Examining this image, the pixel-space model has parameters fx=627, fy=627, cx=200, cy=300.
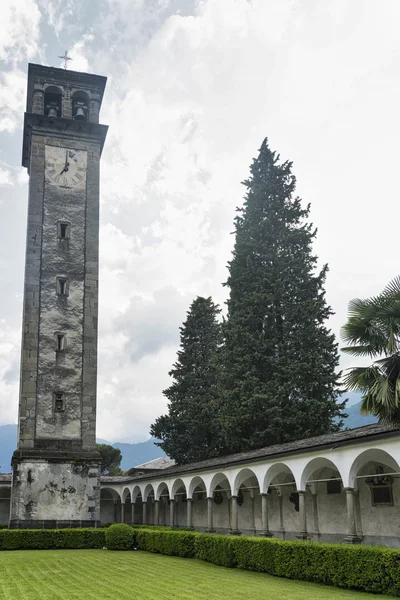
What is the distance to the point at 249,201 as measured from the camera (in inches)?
1586

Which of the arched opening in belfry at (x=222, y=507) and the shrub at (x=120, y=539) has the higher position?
the arched opening in belfry at (x=222, y=507)

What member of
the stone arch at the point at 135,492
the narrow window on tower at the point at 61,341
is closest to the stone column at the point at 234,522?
the narrow window on tower at the point at 61,341

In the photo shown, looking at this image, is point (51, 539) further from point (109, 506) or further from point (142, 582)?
point (109, 506)

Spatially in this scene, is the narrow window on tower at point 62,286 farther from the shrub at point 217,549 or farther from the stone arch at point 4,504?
the shrub at point 217,549

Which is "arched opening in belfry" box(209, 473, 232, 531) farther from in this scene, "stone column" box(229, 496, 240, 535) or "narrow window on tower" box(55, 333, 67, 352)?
"narrow window on tower" box(55, 333, 67, 352)

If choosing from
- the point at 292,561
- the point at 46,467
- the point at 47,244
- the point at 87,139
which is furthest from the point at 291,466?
the point at 87,139

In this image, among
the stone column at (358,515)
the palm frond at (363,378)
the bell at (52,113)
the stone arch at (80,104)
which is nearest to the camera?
the palm frond at (363,378)

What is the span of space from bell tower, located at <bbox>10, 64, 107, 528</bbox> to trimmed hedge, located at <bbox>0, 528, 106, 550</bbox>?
2.49 meters

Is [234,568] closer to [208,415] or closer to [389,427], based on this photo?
[389,427]

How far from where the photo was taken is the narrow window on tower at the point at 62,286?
1457 inches

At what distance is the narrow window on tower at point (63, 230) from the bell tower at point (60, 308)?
0.20 feet

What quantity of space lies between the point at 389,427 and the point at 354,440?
123 cm

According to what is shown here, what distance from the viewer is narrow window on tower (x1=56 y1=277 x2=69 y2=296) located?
37.0 meters

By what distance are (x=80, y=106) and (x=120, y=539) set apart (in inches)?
1070
